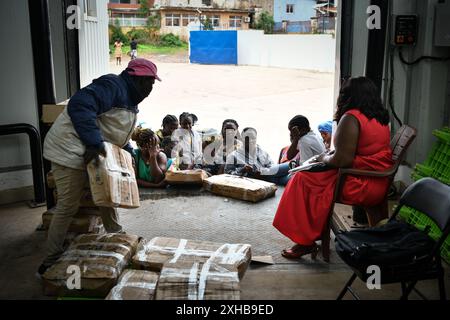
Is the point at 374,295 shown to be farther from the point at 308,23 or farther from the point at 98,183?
the point at 308,23

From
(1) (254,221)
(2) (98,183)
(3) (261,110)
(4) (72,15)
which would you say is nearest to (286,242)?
(1) (254,221)

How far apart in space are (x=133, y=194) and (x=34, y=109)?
2383 mm

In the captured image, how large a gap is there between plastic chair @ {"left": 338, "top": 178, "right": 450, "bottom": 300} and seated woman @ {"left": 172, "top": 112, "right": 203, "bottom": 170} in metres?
3.76

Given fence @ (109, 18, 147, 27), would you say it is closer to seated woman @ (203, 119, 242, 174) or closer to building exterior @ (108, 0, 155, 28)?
building exterior @ (108, 0, 155, 28)

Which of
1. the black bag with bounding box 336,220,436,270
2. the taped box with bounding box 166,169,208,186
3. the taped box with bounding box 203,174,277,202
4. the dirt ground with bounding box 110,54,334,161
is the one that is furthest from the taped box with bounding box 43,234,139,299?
the dirt ground with bounding box 110,54,334,161

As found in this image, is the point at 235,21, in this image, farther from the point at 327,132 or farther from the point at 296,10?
the point at 327,132

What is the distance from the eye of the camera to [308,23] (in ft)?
109

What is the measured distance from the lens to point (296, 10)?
36.2m

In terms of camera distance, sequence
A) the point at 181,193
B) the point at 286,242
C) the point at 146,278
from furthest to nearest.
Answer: the point at 181,193 < the point at 286,242 < the point at 146,278

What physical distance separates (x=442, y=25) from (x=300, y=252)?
255 cm

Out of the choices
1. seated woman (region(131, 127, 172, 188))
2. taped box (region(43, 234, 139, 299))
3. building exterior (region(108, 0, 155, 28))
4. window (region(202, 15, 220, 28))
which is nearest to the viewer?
taped box (region(43, 234, 139, 299))

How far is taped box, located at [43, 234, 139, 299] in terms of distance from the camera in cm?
334

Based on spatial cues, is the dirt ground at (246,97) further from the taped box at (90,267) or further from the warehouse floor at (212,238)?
the taped box at (90,267)

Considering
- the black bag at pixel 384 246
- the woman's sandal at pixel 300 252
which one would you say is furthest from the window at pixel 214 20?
the black bag at pixel 384 246
